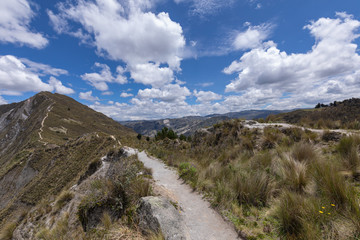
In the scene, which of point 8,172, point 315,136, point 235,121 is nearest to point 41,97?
point 8,172

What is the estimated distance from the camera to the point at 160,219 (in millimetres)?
4070

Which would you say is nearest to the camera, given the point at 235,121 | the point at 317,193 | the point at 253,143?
the point at 317,193

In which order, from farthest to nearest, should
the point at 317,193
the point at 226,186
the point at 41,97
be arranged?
the point at 41,97 → the point at 226,186 → the point at 317,193

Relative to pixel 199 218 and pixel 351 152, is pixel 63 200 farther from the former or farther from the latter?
pixel 351 152

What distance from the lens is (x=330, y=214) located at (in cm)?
301

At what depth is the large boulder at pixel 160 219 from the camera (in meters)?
3.84

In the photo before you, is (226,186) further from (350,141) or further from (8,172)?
(8,172)

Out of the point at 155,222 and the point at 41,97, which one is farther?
the point at 41,97

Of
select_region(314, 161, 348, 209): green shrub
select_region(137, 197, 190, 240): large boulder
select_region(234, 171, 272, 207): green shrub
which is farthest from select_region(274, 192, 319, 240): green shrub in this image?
select_region(137, 197, 190, 240): large boulder

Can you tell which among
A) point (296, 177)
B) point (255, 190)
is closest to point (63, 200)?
point (255, 190)

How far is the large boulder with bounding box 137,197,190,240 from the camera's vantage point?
3.84 m

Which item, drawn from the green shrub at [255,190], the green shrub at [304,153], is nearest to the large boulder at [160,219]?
the green shrub at [255,190]

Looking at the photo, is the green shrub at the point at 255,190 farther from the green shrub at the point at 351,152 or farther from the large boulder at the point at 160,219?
the green shrub at the point at 351,152

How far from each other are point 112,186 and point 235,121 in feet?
52.3
